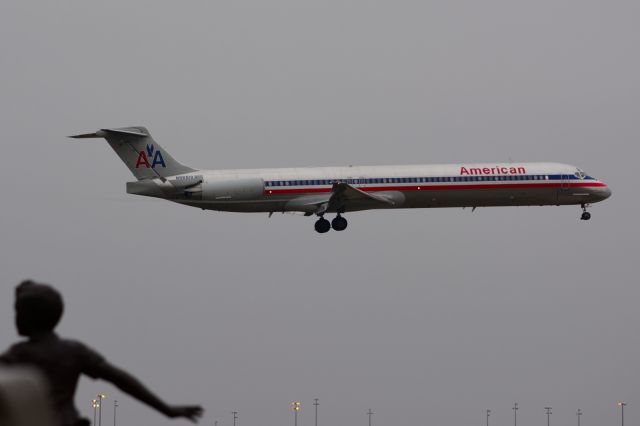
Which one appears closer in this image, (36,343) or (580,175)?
(36,343)

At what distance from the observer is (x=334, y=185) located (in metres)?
64.7

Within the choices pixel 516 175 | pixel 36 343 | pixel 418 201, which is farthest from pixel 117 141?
pixel 36 343

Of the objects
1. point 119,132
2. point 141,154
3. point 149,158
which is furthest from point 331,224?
point 119,132

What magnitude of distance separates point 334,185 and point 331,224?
430 centimetres

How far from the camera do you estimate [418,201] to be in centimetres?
6769

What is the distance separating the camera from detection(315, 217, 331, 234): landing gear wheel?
67.9 m

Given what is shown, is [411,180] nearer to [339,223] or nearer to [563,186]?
[339,223]

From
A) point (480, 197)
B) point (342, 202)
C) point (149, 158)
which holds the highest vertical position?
point (149, 158)

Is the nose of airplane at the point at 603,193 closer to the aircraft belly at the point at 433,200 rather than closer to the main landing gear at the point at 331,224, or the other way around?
the aircraft belly at the point at 433,200

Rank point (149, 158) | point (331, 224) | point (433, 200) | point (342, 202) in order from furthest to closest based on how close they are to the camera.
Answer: point (331, 224), point (149, 158), point (433, 200), point (342, 202)

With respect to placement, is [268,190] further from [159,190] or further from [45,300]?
[45,300]

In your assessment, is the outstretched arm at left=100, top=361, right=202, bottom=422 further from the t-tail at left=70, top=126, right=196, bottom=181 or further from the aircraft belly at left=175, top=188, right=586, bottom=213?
the t-tail at left=70, top=126, right=196, bottom=181

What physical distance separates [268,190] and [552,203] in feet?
57.0

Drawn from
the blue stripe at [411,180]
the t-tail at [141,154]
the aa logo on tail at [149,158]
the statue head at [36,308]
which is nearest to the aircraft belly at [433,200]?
the blue stripe at [411,180]
